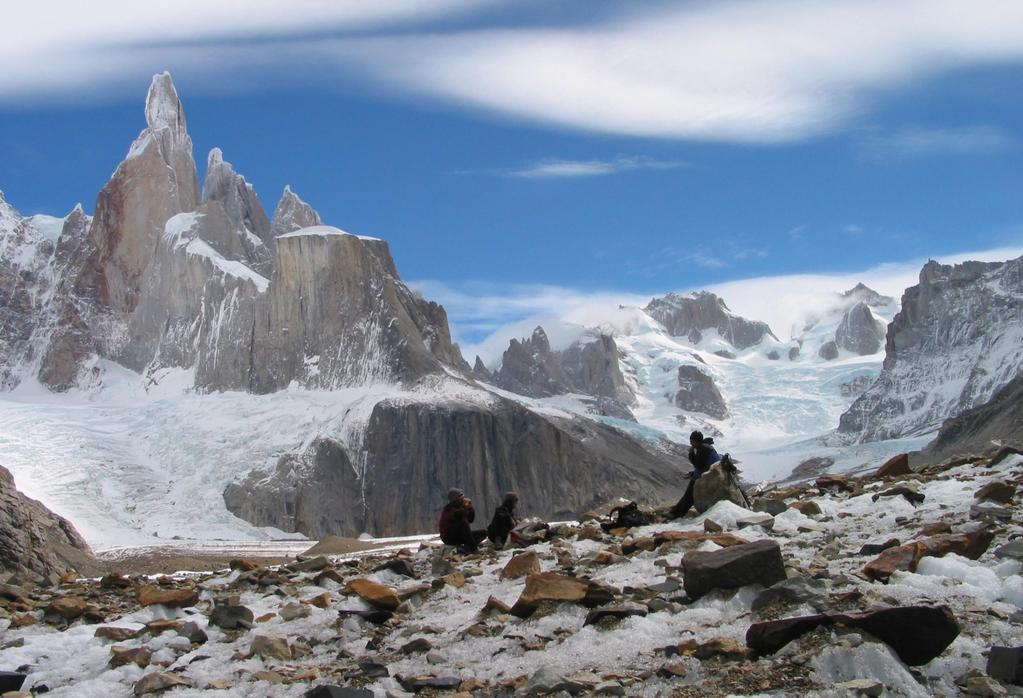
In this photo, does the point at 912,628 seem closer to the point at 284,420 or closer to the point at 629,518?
the point at 629,518

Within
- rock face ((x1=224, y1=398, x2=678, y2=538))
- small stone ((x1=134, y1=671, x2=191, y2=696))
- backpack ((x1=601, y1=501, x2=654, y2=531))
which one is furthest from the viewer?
rock face ((x1=224, y1=398, x2=678, y2=538))

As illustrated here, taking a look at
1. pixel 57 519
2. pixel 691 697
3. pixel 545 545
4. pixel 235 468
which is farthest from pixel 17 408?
pixel 691 697

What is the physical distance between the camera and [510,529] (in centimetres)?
2311

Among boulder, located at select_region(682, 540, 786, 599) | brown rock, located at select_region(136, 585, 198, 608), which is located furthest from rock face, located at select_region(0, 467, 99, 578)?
boulder, located at select_region(682, 540, 786, 599)

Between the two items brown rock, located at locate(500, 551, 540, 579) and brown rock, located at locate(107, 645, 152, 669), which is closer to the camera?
brown rock, located at locate(107, 645, 152, 669)

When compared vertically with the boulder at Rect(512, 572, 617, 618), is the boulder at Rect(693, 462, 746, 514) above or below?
above

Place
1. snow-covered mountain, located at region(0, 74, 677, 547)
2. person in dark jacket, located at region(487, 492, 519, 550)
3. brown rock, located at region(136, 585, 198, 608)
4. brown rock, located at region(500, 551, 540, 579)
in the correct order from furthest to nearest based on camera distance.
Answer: snow-covered mountain, located at region(0, 74, 677, 547)
person in dark jacket, located at region(487, 492, 519, 550)
brown rock, located at region(136, 585, 198, 608)
brown rock, located at region(500, 551, 540, 579)

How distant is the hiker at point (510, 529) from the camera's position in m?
21.7

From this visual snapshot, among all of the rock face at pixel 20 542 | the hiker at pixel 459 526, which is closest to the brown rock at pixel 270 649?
the hiker at pixel 459 526

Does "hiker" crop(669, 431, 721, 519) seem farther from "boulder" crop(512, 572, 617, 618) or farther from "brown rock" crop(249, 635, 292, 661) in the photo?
"brown rock" crop(249, 635, 292, 661)

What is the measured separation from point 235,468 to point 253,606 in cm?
13280

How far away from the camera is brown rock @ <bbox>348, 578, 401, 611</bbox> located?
15.1 m

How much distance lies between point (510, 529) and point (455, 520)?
112 cm

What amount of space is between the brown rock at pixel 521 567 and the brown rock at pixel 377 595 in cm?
185
